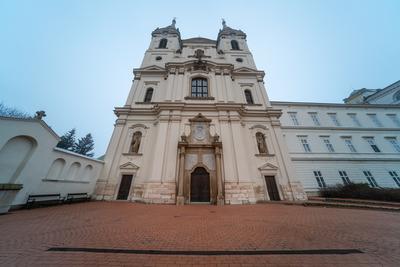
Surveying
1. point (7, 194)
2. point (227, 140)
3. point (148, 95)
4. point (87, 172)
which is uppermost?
point (148, 95)

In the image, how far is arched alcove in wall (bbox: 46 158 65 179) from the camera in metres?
8.38

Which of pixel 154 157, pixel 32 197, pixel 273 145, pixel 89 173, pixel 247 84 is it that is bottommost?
pixel 32 197

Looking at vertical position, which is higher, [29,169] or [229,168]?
[229,168]

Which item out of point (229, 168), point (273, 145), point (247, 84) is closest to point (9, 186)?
point (229, 168)

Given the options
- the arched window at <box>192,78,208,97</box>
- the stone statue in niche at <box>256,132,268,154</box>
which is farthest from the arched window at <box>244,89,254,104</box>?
the arched window at <box>192,78,208,97</box>

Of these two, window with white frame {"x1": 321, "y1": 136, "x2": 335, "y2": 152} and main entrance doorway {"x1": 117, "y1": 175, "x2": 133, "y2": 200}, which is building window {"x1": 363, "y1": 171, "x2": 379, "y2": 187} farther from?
main entrance doorway {"x1": 117, "y1": 175, "x2": 133, "y2": 200}

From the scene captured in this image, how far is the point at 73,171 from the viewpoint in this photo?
10.0 meters

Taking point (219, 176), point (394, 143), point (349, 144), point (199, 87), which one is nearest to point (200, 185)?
point (219, 176)

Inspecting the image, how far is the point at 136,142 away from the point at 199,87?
9.25m

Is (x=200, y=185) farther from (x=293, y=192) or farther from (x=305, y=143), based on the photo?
(x=305, y=143)

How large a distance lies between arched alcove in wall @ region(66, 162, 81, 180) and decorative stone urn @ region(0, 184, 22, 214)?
10.9 feet

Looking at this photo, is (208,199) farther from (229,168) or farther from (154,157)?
(154,157)

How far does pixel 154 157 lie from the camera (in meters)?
11.6

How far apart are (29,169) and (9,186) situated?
114 cm
